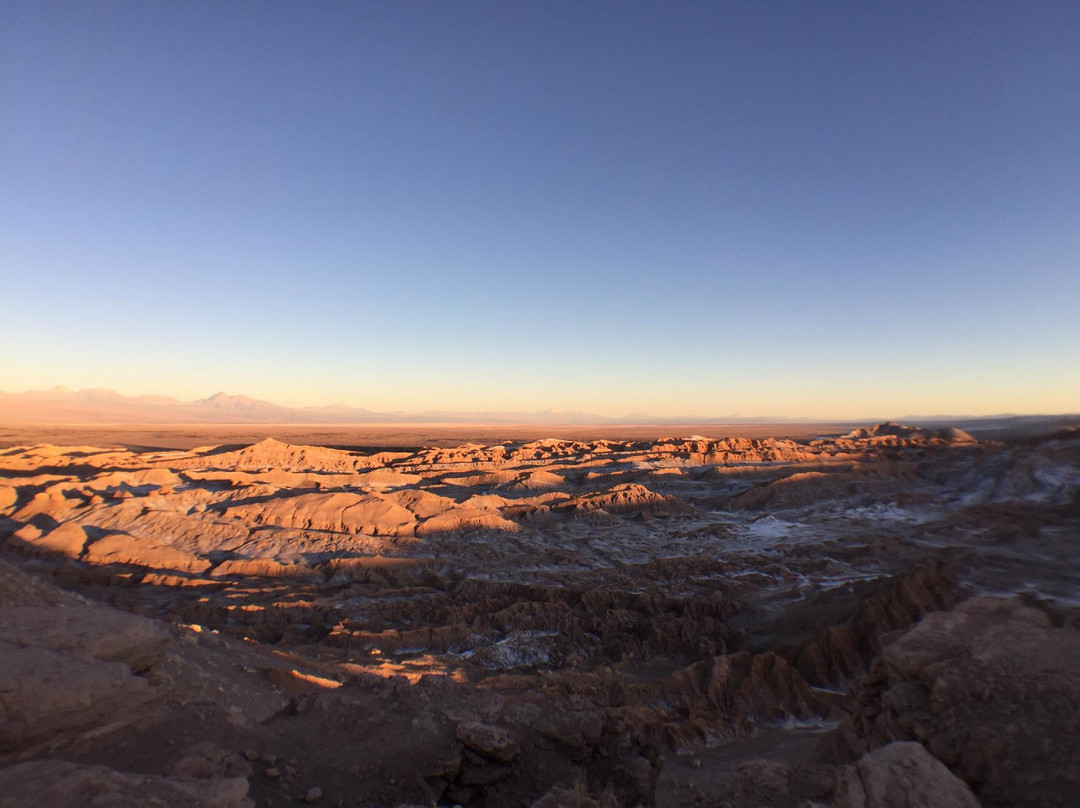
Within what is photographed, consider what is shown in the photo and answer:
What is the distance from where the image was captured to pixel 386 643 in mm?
11258

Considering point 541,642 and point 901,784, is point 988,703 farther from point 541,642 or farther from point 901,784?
point 541,642

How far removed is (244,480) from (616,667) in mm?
22611

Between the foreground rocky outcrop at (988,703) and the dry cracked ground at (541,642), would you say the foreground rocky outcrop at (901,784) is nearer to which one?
the dry cracked ground at (541,642)

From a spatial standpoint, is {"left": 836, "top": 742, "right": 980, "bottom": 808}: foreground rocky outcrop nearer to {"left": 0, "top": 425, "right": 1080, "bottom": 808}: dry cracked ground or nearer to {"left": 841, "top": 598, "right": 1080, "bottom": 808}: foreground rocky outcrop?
{"left": 0, "top": 425, "right": 1080, "bottom": 808}: dry cracked ground

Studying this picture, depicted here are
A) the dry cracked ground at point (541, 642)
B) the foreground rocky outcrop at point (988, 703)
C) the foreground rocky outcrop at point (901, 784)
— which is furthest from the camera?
the dry cracked ground at point (541, 642)

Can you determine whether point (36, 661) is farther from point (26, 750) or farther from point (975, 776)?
point (975, 776)

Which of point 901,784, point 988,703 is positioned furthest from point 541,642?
point 901,784

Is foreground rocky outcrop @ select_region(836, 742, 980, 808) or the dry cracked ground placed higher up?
foreground rocky outcrop @ select_region(836, 742, 980, 808)

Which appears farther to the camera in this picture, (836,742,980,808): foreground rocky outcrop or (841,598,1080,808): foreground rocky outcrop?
(841,598,1080,808): foreground rocky outcrop

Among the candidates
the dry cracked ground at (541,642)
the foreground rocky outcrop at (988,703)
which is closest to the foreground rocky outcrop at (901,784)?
the dry cracked ground at (541,642)

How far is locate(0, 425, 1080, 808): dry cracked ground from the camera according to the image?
4.79 m

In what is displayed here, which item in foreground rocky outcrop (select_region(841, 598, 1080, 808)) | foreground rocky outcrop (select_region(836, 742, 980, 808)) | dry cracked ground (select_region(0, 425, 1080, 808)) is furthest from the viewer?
dry cracked ground (select_region(0, 425, 1080, 808))

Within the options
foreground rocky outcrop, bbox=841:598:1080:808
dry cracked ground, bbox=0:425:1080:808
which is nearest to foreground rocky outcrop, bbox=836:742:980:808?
dry cracked ground, bbox=0:425:1080:808

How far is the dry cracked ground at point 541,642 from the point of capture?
188 inches
